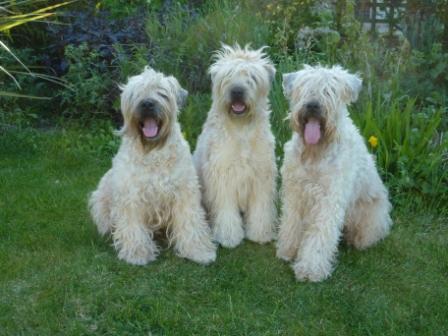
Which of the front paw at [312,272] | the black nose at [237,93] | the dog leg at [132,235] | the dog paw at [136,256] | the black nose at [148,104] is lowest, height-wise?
the front paw at [312,272]

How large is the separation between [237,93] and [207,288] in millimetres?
1447

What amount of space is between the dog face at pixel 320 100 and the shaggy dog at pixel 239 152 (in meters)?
0.47

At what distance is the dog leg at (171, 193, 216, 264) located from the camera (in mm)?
4629

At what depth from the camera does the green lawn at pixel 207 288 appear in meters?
3.89

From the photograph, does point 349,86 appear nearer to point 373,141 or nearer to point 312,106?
point 312,106

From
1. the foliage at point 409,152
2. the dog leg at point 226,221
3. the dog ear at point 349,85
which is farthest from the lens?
the foliage at point 409,152

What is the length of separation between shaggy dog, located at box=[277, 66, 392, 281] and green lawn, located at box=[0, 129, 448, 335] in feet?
0.75

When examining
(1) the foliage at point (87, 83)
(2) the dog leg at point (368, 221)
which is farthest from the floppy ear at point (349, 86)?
(1) the foliage at point (87, 83)

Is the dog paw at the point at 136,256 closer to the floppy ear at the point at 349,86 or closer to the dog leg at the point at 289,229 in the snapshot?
the dog leg at the point at 289,229

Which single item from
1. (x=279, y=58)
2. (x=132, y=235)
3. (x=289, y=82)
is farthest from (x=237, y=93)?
(x=279, y=58)

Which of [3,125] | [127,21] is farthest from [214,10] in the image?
[3,125]

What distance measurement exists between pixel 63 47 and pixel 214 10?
198 cm

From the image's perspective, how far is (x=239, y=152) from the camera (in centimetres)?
484

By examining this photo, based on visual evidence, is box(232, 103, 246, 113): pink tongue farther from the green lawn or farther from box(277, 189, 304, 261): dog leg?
the green lawn
